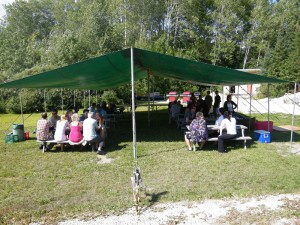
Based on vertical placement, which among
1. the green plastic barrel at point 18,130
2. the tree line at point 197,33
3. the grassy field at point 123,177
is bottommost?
the grassy field at point 123,177

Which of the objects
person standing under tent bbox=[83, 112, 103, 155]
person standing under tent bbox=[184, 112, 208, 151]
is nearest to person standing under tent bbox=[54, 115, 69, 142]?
person standing under tent bbox=[83, 112, 103, 155]

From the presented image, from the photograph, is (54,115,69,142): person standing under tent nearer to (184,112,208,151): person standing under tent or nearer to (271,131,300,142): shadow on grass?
(184,112,208,151): person standing under tent

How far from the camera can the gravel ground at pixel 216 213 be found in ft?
12.5

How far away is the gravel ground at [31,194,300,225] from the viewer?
12.5 feet

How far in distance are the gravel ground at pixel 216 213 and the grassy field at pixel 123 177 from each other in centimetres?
18

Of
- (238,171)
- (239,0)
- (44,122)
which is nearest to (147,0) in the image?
(239,0)

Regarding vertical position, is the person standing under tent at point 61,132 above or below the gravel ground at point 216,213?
above

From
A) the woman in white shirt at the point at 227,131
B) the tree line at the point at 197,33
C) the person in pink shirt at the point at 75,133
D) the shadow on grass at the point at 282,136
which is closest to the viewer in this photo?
the woman in white shirt at the point at 227,131

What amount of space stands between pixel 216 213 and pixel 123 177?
85.7 inches

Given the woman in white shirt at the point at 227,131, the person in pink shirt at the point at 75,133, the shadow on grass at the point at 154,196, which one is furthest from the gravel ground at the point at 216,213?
the person in pink shirt at the point at 75,133

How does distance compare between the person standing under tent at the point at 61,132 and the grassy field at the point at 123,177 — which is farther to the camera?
the person standing under tent at the point at 61,132

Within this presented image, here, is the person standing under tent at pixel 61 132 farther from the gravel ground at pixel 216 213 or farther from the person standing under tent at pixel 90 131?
the gravel ground at pixel 216 213

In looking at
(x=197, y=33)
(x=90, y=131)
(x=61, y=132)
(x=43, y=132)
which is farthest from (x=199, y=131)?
(x=197, y=33)

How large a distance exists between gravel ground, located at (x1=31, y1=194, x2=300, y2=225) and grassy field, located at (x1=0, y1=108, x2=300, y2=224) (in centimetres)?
18
